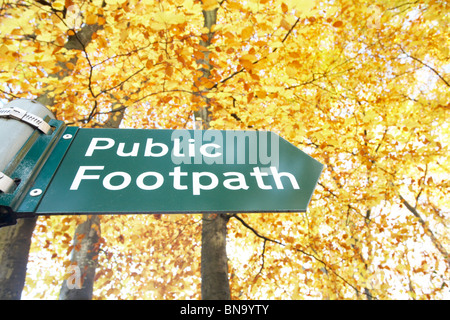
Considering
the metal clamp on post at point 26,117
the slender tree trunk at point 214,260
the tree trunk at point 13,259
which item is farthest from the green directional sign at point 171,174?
the tree trunk at point 13,259

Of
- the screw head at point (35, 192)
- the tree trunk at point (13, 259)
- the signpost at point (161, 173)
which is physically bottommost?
the screw head at point (35, 192)

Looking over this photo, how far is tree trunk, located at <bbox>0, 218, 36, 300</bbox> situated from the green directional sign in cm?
304

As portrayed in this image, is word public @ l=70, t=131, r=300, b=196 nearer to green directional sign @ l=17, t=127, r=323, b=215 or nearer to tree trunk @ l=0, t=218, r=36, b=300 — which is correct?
green directional sign @ l=17, t=127, r=323, b=215

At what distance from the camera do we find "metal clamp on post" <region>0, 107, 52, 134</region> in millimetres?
1178

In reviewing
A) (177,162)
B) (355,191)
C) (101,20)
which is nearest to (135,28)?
(101,20)

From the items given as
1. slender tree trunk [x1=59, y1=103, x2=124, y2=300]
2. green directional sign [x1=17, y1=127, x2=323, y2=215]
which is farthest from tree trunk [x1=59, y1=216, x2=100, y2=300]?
green directional sign [x1=17, y1=127, x2=323, y2=215]

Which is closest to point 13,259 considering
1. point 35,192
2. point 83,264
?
point 83,264

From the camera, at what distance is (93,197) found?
1.24m

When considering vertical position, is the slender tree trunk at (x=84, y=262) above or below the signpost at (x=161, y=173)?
above

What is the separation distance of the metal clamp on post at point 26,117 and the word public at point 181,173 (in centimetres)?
24

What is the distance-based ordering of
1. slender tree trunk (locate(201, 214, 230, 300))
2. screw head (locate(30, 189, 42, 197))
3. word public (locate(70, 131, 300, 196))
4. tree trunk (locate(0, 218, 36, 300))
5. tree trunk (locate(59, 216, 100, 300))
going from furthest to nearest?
1. tree trunk (locate(59, 216, 100, 300))
2. slender tree trunk (locate(201, 214, 230, 300))
3. tree trunk (locate(0, 218, 36, 300))
4. word public (locate(70, 131, 300, 196))
5. screw head (locate(30, 189, 42, 197))

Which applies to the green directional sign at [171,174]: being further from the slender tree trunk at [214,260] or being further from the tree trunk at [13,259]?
the tree trunk at [13,259]

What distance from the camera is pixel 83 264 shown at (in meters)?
5.83

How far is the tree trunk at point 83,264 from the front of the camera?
17.9 ft
